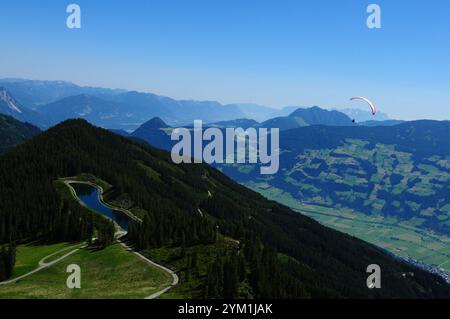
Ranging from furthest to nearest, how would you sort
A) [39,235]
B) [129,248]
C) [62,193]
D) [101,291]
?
[62,193] → [39,235] → [129,248] → [101,291]

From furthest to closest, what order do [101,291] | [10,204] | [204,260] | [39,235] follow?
[10,204] → [39,235] → [204,260] → [101,291]

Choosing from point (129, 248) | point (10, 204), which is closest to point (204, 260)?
point (129, 248)

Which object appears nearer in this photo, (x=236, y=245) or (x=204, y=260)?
(x=204, y=260)

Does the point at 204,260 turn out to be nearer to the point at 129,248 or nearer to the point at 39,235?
the point at 129,248
